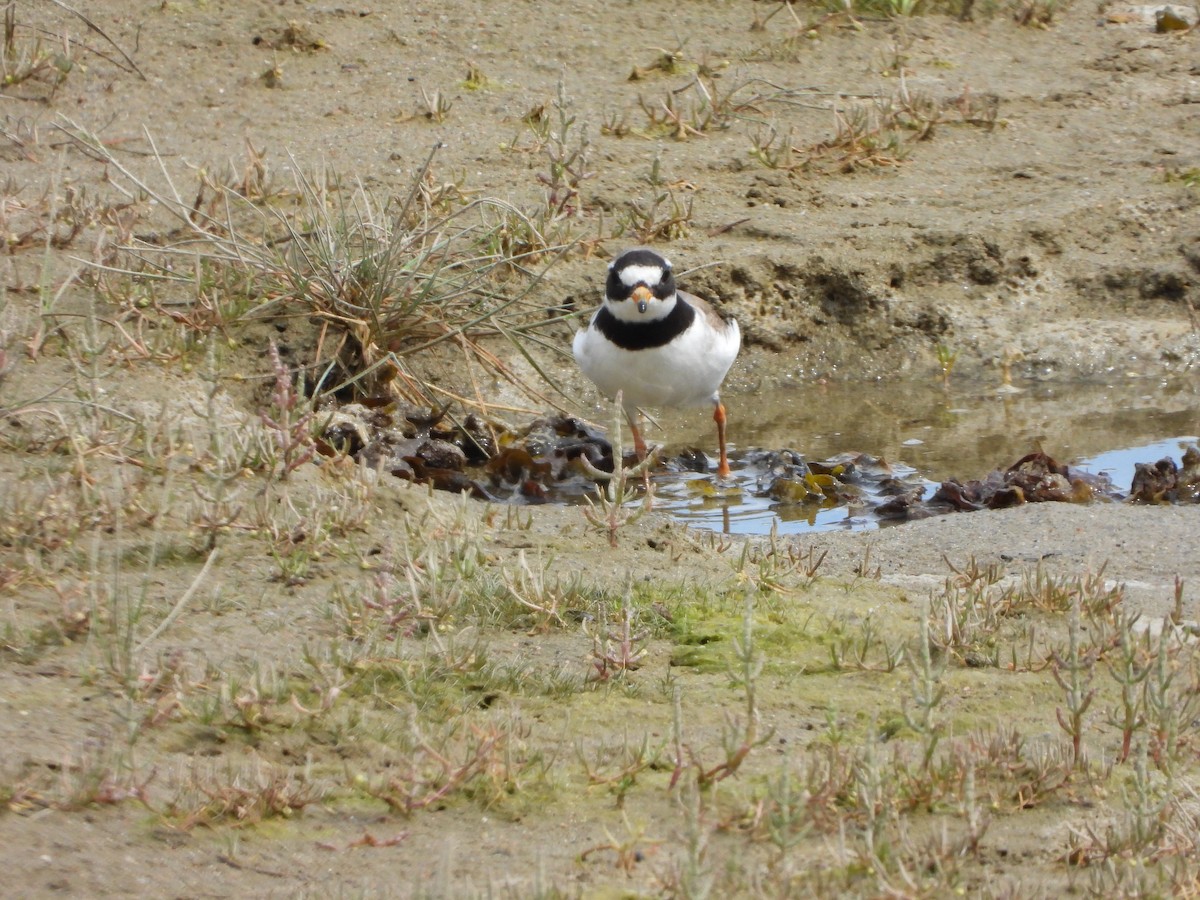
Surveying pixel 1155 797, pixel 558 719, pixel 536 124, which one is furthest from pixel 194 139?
pixel 1155 797

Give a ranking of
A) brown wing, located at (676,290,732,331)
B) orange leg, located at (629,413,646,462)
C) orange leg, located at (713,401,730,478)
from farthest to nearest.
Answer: orange leg, located at (629,413,646,462) < brown wing, located at (676,290,732,331) < orange leg, located at (713,401,730,478)

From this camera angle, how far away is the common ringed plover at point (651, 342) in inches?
275

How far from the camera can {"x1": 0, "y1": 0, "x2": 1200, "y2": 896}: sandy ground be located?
314cm

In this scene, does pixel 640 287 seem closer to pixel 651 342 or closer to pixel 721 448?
pixel 651 342

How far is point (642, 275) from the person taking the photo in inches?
274

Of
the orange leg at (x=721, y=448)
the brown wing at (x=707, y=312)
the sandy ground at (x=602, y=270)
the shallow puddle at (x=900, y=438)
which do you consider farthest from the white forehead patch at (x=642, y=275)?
the sandy ground at (x=602, y=270)

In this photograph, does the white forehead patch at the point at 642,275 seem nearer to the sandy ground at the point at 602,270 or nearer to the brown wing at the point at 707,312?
the brown wing at the point at 707,312

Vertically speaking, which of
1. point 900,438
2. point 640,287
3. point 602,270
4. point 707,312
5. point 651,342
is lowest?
point 900,438

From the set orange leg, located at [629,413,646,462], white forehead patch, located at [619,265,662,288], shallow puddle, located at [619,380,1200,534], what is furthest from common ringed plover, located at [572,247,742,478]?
shallow puddle, located at [619,380,1200,534]

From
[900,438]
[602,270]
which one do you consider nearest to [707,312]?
[602,270]

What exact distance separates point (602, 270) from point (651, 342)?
146 centimetres

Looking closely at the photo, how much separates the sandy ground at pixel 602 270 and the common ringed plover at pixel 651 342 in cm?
104

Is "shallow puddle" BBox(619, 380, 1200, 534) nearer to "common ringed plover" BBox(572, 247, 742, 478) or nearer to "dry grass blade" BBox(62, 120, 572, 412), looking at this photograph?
"common ringed plover" BBox(572, 247, 742, 478)

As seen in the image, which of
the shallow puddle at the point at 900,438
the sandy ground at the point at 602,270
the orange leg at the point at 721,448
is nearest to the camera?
the sandy ground at the point at 602,270
